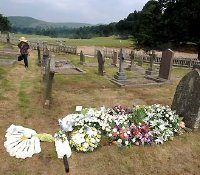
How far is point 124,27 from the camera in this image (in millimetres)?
121250

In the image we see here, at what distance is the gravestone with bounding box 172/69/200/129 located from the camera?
9.35 metres

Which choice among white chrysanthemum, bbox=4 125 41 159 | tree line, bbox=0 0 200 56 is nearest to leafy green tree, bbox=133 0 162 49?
tree line, bbox=0 0 200 56

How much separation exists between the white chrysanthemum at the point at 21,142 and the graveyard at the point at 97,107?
0.18 meters

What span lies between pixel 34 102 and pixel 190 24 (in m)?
29.8

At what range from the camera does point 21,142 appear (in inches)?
316

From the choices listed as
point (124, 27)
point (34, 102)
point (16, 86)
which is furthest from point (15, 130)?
point (124, 27)

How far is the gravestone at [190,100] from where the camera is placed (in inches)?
368

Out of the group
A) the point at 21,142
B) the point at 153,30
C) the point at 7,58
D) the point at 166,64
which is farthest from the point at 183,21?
the point at 21,142

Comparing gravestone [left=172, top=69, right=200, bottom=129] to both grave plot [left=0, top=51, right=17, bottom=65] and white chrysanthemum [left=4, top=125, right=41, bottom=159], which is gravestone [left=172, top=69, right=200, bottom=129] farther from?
grave plot [left=0, top=51, right=17, bottom=65]

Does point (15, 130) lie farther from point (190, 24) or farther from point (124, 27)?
point (124, 27)

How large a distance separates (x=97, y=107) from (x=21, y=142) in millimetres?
4445

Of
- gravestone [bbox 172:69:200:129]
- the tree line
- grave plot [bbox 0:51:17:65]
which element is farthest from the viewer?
the tree line

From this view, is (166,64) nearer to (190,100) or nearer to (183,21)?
(190,100)

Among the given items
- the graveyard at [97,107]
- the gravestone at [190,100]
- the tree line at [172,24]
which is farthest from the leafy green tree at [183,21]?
the gravestone at [190,100]
